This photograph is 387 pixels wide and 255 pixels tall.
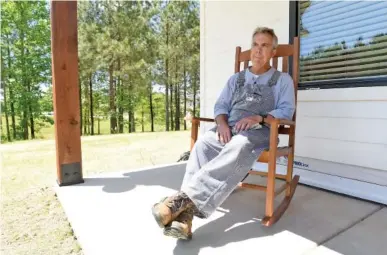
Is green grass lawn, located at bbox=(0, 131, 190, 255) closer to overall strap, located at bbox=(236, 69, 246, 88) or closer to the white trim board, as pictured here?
the white trim board

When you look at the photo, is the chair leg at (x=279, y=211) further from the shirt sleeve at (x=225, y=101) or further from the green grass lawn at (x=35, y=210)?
the green grass lawn at (x=35, y=210)

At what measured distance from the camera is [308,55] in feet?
8.18

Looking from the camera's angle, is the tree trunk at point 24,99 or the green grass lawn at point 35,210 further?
the tree trunk at point 24,99

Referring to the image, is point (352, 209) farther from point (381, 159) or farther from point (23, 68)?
point (23, 68)

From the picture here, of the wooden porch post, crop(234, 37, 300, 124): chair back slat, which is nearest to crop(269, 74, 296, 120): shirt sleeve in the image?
crop(234, 37, 300, 124): chair back slat

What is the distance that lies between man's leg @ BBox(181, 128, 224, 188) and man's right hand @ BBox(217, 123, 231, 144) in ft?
0.10

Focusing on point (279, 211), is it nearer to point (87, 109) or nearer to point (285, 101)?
point (285, 101)

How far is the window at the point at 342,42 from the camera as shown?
2047 millimetres

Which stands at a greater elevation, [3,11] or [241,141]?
[3,11]

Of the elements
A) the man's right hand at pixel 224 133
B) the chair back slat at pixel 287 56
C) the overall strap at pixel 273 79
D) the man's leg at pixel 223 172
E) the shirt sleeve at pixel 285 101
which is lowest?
the man's leg at pixel 223 172

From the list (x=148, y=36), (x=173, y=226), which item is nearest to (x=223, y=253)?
(x=173, y=226)

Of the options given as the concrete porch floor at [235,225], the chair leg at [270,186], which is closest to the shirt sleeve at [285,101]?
the chair leg at [270,186]

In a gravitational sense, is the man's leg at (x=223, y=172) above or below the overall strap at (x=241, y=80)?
below

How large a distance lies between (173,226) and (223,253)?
0.27m
